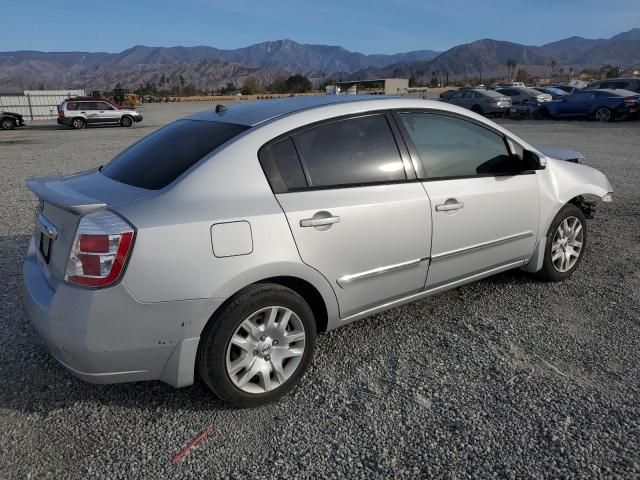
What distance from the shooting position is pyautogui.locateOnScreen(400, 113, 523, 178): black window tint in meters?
3.53

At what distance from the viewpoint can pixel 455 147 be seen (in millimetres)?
3744

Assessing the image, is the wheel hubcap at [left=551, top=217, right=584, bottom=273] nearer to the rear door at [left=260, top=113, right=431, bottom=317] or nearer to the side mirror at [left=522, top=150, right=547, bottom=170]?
the side mirror at [left=522, top=150, right=547, bottom=170]

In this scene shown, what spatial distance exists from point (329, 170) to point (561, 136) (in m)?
16.7

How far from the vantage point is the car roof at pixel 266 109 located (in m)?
3.15

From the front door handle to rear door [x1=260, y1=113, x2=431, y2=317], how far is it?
5.4 inches

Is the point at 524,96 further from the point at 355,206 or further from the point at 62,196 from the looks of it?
the point at 62,196

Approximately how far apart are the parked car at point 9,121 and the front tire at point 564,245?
2770cm

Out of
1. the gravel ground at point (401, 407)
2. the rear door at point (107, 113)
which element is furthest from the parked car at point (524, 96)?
the gravel ground at point (401, 407)

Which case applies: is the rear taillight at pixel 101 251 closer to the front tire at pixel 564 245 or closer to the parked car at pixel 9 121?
the front tire at pixel 564 245

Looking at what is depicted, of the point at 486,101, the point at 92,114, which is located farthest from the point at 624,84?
the point at 92,114

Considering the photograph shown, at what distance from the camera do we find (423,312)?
4.04 meters

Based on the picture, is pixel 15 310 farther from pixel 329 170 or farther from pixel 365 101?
pixel 365 101

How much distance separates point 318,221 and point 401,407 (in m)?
1.13

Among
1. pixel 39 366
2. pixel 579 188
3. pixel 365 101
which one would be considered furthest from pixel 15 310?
pixel 579 188
